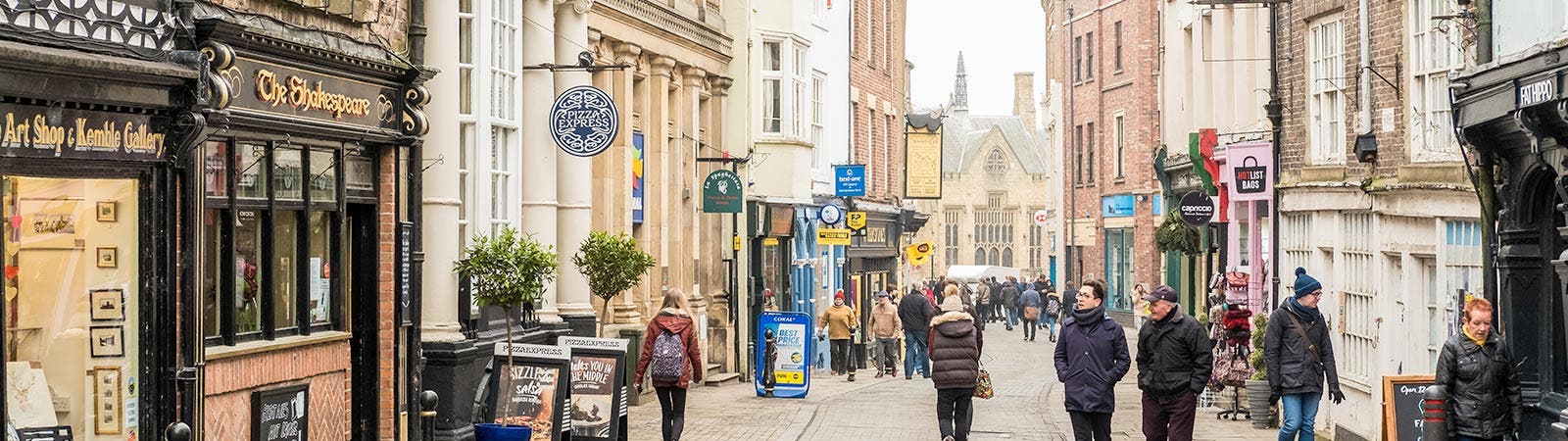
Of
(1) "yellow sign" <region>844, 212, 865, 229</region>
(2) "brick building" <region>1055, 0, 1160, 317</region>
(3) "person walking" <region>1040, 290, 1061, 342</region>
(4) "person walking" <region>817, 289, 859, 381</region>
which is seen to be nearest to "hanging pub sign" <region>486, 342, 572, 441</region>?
(4) "person walking" <region>817, 289, 859, 381</region>

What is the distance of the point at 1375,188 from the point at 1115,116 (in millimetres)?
→ 33980

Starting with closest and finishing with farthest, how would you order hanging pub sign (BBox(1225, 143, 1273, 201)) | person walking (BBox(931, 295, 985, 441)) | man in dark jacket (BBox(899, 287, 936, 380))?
person walking (BBox(931, 295, 985, 441)) < hanging pub sign (BBox(1225, 143, 1273, 201)) < man in dark jacket (BBox(899, 287, 936, 380))

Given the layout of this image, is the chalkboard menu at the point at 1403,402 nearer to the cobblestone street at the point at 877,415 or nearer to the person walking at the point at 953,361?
the person walking at the point at 953,361

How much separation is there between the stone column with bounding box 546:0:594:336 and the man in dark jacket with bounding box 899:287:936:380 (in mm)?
9536

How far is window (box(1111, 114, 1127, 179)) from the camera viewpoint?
5084cm

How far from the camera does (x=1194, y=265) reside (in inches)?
1302

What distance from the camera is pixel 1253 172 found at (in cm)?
2323

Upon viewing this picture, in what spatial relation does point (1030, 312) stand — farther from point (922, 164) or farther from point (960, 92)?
point (960, 92)

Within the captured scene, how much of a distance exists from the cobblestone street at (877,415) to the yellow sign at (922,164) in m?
13.8

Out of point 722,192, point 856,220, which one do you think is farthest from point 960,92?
point 722,192

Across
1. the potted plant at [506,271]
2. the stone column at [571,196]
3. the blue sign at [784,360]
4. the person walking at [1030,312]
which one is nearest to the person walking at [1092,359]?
the potted plant at [506,271]

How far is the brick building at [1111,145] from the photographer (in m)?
48.3

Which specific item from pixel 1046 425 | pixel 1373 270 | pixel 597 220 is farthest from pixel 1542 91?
pixel 597 220

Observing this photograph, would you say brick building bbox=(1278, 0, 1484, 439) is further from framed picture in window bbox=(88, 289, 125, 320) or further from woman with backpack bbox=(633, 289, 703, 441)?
framed picture in window bbox=(88, 289, 125, 320)
